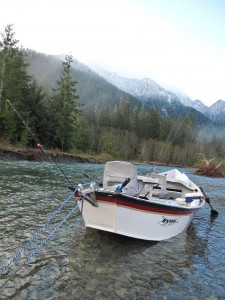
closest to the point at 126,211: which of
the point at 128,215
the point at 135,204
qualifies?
the point at 128,215

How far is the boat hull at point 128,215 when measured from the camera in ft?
27.7

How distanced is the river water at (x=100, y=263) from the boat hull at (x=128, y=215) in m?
0.60

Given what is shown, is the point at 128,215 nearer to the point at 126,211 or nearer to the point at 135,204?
the point at 126,211

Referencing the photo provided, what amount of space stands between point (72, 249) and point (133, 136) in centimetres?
9822

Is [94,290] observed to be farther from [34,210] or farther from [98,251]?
[34,210]

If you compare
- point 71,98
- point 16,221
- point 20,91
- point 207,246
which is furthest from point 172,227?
point 71,98

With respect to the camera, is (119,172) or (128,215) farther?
(119,172)

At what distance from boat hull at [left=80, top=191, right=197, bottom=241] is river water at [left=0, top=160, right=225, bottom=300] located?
1.98 ft

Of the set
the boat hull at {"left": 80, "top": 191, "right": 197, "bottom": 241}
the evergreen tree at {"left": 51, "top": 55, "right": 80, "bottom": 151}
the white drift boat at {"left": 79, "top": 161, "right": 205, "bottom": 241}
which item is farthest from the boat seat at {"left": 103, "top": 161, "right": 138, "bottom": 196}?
the evergreen tree at {"left": 51, "top": 55, "right": 80, "bottom": 151}

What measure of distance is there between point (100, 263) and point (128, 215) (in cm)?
163

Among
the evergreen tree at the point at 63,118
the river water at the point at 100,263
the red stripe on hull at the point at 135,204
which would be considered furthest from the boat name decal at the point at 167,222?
the evergreen tree at the point at 63,118

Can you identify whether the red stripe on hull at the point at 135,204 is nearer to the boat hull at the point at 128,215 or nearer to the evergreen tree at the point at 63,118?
the boat hull at the point at 128,215

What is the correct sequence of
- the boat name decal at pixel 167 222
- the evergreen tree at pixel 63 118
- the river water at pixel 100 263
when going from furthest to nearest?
the evergreen tree at pixel 63 118
the boat name decal at pixel 167 222
the river water at pixel 100 263

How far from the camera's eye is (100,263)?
7.66 m
